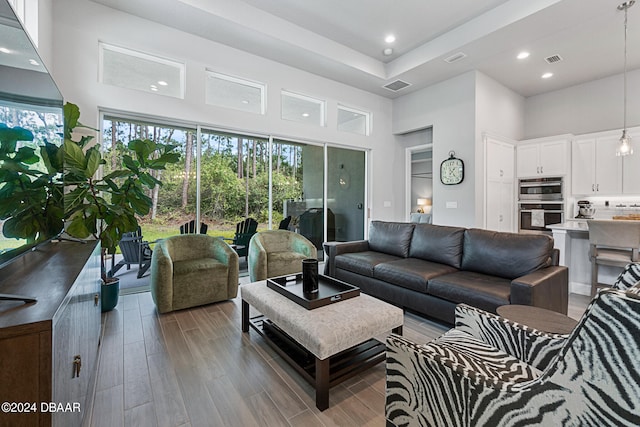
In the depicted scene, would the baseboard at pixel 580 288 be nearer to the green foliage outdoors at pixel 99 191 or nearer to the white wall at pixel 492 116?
the white wall at pixel 492 116

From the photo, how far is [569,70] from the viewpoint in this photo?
502 centimetres

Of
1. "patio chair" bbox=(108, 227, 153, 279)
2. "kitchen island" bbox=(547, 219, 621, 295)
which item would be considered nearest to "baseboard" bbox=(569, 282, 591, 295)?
"kitchen island" bbox=(547, 219, 621, 295)

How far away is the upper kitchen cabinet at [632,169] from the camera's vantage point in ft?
15.5

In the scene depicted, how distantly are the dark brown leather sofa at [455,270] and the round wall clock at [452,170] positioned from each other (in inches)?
81.8

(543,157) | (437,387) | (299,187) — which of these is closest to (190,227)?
(299,187)

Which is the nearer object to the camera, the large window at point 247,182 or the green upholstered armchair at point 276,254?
the green upholstered armchair at point 276,254

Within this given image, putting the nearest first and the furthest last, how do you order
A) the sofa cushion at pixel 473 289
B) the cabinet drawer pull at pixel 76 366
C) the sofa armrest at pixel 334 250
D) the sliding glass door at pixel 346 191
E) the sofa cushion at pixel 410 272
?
1. the cabinet drawer pull at pixel 76 366
2. the sofa cushion at pixel 473 289
3. the sofa cushion at pixel 410 272
4. the sofa armrest at pixel 334 250
5. the sliding glass door at pixel 346 191

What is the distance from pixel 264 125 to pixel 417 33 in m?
2.81

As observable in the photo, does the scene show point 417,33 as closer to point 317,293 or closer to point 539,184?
point 539,184

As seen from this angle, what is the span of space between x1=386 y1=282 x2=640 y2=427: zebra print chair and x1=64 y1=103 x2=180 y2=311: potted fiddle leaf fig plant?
2.73 m

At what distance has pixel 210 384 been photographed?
1805 millimetres

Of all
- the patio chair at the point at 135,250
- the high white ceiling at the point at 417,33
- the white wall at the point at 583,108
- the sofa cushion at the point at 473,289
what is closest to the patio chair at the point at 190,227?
the patio chair at the point at 135,250

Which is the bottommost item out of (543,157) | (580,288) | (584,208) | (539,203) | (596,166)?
(580,288)

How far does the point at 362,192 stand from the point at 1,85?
214 inches
